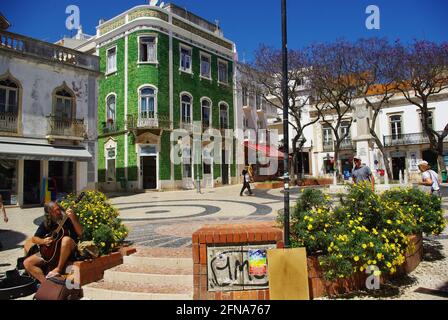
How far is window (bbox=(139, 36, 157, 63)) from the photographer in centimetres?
2481

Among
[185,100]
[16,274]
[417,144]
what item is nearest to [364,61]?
[185,100]

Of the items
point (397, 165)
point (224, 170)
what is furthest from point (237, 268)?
point (397, 165)

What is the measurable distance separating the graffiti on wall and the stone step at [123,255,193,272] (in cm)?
97

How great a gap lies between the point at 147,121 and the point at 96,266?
802 inches

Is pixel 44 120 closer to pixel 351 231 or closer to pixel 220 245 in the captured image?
pixel 220 245

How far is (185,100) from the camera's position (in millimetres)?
26984

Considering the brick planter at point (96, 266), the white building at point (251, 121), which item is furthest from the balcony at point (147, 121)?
the brick planter at point (96, 266)

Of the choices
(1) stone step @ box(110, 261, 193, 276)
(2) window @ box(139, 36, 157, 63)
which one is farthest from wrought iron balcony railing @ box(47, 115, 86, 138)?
(1) stone step @ box(110, 261, 193, 276)

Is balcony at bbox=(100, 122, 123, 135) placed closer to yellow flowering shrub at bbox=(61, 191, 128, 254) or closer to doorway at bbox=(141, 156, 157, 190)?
doorway at bbox=(141, 156, 157, 190)

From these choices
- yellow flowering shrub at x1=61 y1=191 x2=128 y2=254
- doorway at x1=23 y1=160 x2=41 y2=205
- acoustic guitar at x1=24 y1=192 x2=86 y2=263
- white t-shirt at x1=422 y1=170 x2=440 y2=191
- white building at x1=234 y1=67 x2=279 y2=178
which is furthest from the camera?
white building at x1=234 y1=67 x2=279 y2=178

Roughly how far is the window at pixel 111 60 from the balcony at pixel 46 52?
6758mm

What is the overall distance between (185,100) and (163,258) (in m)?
23.0
